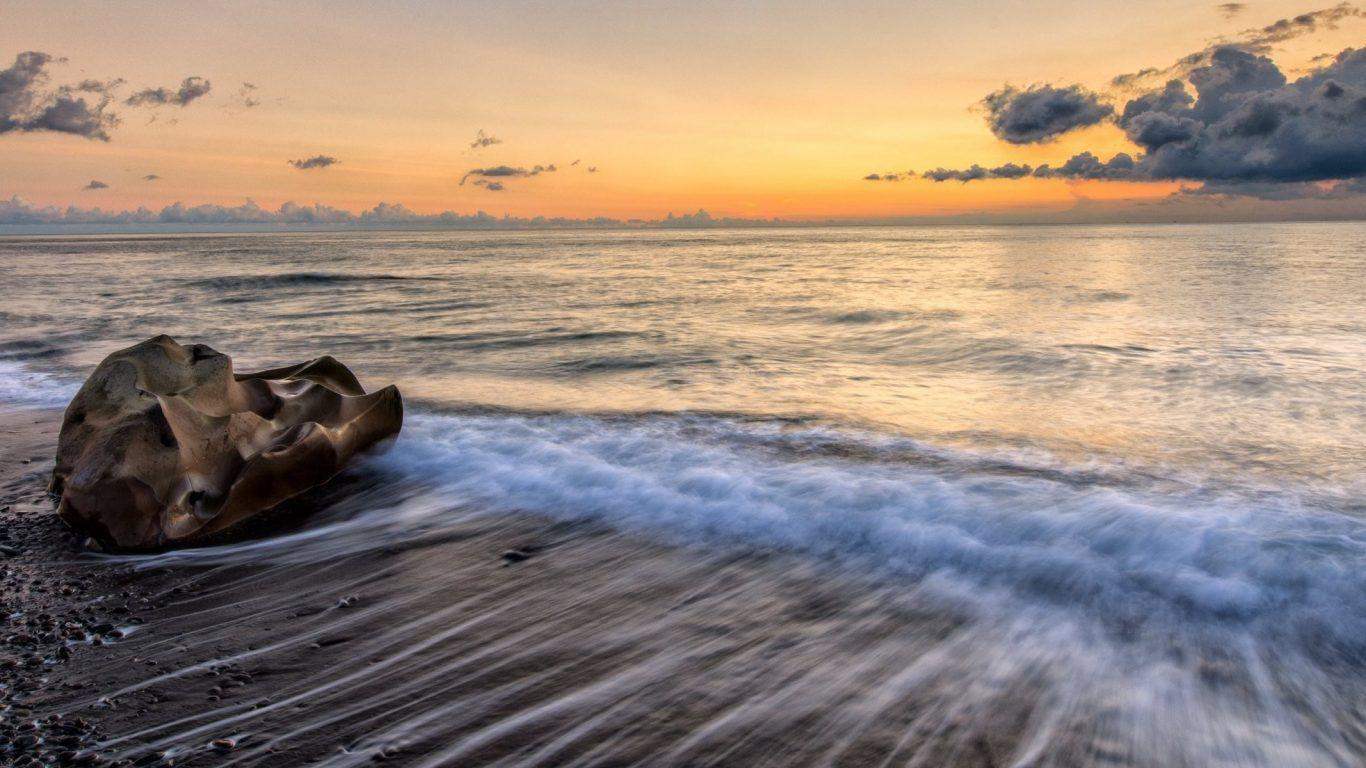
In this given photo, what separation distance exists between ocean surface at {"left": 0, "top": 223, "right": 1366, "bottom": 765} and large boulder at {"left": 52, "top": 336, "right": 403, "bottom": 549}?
34 cm

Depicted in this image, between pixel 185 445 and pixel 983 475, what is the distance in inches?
209

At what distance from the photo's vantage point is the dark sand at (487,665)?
261 cm

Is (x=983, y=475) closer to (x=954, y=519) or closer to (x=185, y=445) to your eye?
(x=954, y=519)

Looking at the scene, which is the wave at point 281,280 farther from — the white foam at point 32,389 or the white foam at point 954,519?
the white foam at point 954,519

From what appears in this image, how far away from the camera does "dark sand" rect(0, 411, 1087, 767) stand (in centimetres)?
261

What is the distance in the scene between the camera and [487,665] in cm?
315

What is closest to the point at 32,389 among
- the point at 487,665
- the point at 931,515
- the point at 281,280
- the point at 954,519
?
the point at 487,665

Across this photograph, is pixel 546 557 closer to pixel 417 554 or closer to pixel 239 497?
pixel 417 554

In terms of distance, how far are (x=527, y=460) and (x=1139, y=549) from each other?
14.0 feet

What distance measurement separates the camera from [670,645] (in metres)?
3.33

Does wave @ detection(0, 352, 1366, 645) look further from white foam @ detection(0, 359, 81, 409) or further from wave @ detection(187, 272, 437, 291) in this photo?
wave @ detection(187, 272, 437, 291)

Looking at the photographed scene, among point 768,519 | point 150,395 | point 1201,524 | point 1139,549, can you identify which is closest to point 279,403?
point 150,395

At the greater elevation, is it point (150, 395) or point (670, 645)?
point (150, 395)

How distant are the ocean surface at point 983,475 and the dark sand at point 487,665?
71 mm
